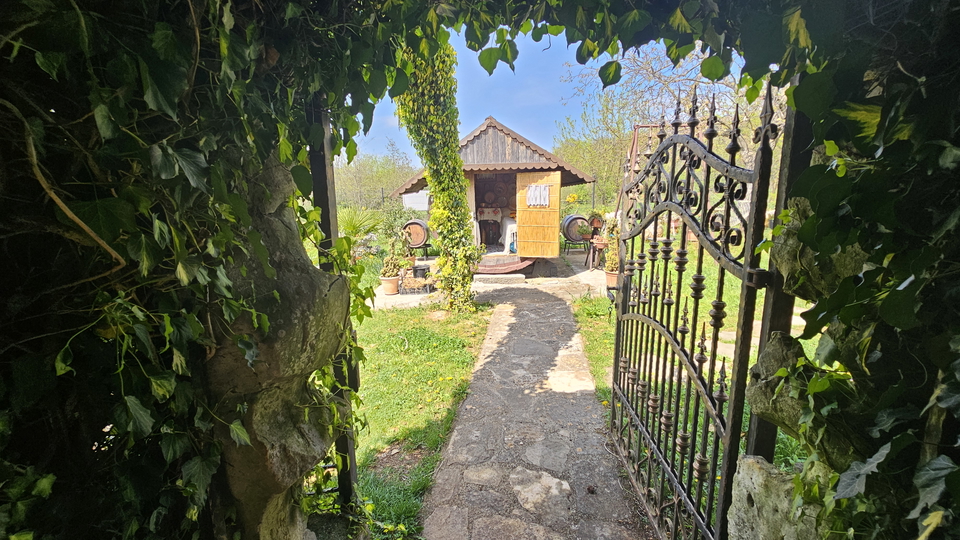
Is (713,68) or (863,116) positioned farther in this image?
(713,68)

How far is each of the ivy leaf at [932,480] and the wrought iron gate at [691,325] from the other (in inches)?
30.2

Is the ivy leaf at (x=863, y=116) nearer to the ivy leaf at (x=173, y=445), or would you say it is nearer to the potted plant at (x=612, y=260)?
the ivy leaf at (x=173, y=445)

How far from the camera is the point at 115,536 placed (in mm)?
889

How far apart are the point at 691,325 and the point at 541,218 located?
27.1 feet

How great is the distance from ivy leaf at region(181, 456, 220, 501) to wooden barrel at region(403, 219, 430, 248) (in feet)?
32.5

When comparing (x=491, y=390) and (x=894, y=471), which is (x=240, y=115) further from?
(x=491, y=390)

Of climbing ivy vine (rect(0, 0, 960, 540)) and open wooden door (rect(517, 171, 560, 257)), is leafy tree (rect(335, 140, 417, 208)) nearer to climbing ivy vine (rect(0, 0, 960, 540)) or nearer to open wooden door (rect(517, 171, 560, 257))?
open wooden door (rect(517, 171, 560, 257))

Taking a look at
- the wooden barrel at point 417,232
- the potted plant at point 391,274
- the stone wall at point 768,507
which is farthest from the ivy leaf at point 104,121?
the wooden barrel at point 417,232

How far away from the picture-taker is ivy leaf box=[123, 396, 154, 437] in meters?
0.77

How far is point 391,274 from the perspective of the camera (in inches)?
348

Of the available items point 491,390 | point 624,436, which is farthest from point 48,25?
point 491,390

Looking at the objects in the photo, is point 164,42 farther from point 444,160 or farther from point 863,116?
point 444,160

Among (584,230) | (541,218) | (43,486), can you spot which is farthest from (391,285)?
(43,486)

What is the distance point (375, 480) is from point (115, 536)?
2184 mm
